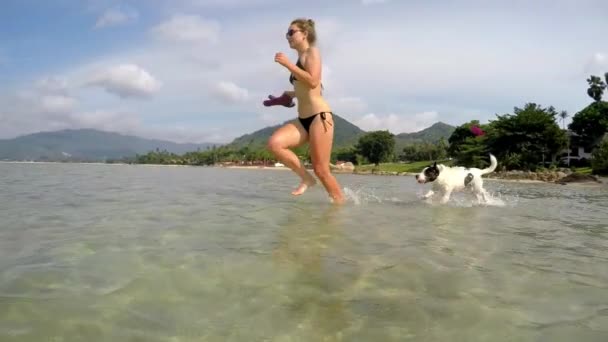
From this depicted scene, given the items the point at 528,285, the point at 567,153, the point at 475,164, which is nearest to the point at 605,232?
the point at 528,285

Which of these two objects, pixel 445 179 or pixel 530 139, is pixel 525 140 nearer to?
pixel 530 139

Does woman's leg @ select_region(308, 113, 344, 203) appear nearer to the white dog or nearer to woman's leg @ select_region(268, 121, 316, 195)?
woman's leg @ select_region(268, 121, 316, 195)

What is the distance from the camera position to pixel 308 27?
273 inches

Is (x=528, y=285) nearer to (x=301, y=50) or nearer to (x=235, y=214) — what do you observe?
(x=235, y=214)

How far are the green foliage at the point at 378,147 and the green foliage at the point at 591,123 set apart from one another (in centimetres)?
4233

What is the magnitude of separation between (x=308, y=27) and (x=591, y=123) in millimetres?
77585

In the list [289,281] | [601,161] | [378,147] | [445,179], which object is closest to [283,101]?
[445,179]

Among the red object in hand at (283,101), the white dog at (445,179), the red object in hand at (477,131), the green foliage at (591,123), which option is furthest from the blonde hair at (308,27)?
the green foliage at (591,123)

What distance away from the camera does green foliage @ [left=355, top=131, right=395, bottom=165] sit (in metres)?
109

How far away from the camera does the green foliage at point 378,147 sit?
359ft

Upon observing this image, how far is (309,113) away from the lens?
6.85 m

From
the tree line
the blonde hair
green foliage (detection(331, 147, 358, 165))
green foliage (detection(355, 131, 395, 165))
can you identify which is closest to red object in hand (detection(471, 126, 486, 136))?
the tree line

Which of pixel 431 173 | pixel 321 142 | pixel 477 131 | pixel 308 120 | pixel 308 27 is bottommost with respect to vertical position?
pixel 431 173

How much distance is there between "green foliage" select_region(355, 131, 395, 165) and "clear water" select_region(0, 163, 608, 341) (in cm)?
10521
